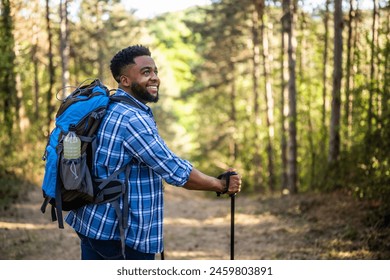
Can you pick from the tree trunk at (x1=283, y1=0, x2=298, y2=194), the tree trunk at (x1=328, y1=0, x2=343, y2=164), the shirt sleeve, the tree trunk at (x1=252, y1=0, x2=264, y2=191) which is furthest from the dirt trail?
the tree trunk at (x1=252, y1=0, x2=264, y2=191)

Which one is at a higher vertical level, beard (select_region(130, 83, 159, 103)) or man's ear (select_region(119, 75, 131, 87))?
man's ear (select_region(119, 75, 131, 87))

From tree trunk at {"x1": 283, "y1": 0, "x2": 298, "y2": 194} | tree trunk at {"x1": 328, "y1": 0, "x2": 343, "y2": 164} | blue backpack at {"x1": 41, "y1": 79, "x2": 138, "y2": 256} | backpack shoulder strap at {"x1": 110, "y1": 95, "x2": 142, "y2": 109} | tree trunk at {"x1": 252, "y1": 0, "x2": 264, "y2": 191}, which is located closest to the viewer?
blue backpack at {"x1": 41, "y1": 79, "x2": 138, "y2": 256}

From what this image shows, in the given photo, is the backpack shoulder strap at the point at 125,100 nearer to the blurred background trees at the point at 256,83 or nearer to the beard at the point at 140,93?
the beard at the point at 140,93

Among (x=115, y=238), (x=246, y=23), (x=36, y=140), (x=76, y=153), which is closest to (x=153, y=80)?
(x=76, y=153)

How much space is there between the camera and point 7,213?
1048 centimetres

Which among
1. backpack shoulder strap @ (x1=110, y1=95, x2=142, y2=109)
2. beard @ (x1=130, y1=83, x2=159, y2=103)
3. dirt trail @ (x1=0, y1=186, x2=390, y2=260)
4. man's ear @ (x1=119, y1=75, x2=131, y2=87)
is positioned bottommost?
dirt trail @ (x1=0, y1=186, x2=390, y2=260)

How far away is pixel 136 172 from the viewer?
10.6 ft

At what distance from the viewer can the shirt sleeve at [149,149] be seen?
3109 millimetres

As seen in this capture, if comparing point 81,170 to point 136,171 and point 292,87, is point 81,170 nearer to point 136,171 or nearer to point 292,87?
point 136,171

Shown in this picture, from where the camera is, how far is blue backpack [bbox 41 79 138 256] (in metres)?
3.11

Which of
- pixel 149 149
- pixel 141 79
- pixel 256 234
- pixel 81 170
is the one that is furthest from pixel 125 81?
pixel 256 234

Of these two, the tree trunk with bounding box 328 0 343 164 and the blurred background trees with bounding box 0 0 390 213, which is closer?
the blurred background trees with bounding box 0 0 390 213

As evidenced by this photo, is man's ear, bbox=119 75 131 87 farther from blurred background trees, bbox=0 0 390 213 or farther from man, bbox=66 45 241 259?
blurred background trees, bbox=0 0 390 213

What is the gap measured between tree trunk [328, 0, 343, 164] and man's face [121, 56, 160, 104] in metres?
9.09
